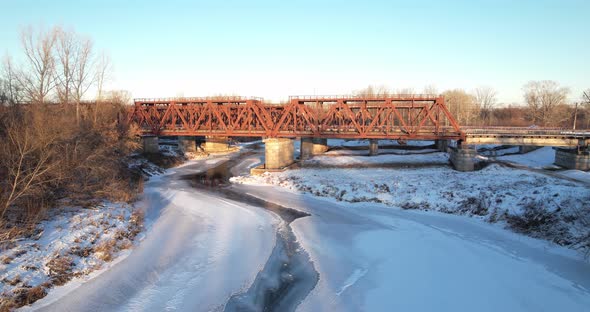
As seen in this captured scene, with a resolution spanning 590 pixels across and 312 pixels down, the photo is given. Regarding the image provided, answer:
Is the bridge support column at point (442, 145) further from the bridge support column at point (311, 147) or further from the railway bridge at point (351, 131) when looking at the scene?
the bridge support column at point (311, 147)

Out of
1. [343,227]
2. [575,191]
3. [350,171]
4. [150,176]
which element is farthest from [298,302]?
[150,176]

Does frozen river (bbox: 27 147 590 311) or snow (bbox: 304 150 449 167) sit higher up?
snow (bbox: 304 150 449 167)

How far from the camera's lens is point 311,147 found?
Answer: 5156cm

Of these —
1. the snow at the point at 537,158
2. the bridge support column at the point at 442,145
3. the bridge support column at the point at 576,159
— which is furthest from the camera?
the bridge support column at the point at 442,145

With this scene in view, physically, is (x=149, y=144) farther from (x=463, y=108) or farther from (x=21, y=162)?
(x=463, y=108)

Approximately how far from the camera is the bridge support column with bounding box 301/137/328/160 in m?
49.5

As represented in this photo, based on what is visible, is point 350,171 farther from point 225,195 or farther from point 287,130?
point 225,195

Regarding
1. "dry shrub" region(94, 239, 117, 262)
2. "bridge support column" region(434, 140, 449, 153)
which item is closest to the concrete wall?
"bridge support column" region(434, 140, 449, 153)

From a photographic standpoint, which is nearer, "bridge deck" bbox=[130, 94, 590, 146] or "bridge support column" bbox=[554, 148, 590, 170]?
"bridge support column" bbox=[554, 148, 590, 170]

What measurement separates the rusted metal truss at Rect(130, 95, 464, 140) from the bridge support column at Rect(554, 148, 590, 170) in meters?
14.2

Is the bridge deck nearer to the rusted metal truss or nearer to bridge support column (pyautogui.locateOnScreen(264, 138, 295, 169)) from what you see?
the rusted metal truss

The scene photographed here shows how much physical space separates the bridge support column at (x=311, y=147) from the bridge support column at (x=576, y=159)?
33.2 metres

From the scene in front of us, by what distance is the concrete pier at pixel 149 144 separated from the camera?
166 ft

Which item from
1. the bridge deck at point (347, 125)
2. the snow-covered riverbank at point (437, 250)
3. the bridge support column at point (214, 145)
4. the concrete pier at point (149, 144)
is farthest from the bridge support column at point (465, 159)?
the concrete pier at point (149, 144)
